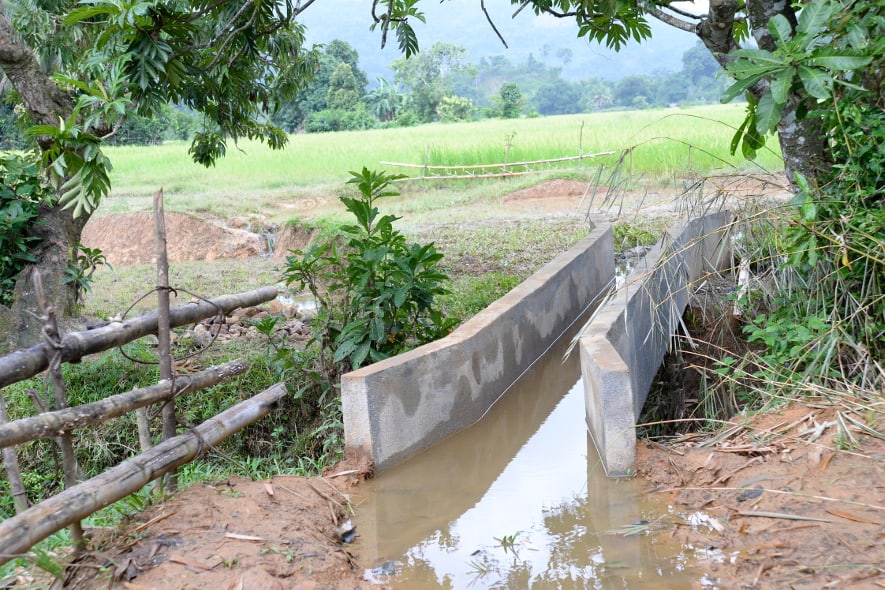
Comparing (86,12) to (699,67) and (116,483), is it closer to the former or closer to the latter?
(116,483)

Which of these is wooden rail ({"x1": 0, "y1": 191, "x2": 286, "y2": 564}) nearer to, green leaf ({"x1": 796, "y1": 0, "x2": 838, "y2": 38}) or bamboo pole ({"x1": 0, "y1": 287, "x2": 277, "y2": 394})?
bamboo pole ({"x1": 0, "y1": 287, "x2": 277, "y2": 394})

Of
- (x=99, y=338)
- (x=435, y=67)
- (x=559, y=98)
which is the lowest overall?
(x=99, y=338)

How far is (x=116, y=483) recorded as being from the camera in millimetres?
3275

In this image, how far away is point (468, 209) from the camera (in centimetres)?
1658

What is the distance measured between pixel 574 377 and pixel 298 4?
3.74 meters

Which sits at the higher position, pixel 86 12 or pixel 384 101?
pixel 384 101

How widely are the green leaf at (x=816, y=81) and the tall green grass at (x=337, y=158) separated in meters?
11.8

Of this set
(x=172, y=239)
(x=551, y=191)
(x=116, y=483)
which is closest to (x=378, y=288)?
(x=116, y=483)

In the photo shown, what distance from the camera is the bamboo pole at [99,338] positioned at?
11.2 ft

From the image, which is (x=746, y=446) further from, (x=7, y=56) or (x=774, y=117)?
(x=7, y=56)

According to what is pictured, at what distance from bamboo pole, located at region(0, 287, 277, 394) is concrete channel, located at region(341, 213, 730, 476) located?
0.90 meters

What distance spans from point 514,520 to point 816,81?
2.58 m

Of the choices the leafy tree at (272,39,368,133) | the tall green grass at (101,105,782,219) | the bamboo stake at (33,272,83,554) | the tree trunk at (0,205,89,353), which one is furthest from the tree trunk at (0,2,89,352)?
the leafy tree at (272,39,368,133)

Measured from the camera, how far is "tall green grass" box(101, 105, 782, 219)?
57.5ft
